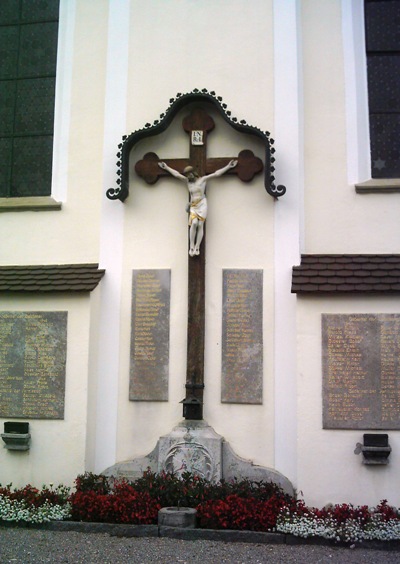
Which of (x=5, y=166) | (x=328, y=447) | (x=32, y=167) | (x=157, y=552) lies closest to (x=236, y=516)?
(x=157, y=552)

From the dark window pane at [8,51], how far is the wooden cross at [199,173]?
2.40 metres

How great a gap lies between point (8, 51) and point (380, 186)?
5254 mm

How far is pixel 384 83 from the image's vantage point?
9.25m

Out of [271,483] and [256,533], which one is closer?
[256,533]

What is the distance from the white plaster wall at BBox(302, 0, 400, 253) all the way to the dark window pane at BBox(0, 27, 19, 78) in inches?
151

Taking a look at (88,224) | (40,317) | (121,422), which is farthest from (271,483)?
(88,224)

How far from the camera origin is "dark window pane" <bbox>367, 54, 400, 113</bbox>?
9.19 meters

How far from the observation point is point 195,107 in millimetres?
9148

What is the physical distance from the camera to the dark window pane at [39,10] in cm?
1001

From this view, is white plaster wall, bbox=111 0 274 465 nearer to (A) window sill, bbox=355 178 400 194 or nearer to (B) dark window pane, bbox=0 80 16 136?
(A) window sill, bbox=355 178 400 194

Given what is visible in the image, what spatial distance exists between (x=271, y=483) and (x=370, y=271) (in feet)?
8.35

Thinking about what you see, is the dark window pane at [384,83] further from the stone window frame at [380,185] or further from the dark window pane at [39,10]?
the dark window pane at [39,10]

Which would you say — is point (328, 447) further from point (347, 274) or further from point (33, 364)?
point (33, 364)

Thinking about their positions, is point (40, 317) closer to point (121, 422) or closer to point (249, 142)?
point (121, 422)
